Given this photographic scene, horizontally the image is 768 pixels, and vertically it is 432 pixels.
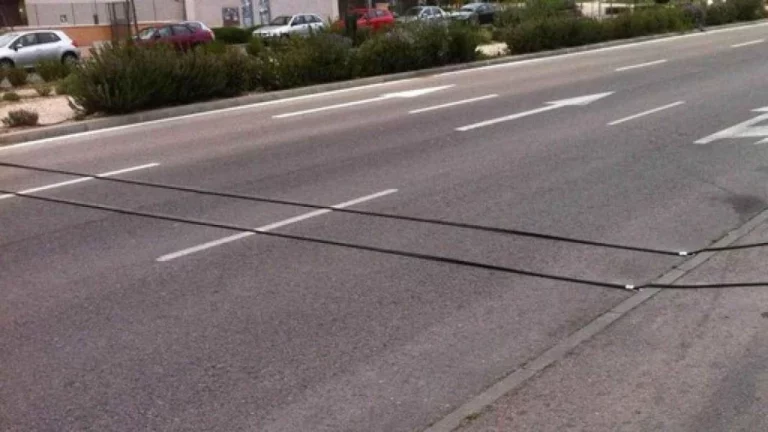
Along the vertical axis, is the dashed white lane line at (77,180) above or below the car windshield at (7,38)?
below

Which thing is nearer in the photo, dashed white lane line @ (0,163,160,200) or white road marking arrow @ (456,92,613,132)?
dashed white lane line @ (0,163,160,200)

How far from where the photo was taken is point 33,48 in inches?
1280

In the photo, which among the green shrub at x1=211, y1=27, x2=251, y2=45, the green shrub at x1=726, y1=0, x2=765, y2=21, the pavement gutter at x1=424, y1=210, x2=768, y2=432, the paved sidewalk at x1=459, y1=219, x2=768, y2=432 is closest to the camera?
the paved sidewalk at x1=459, y1=219, x2=768, y2=432

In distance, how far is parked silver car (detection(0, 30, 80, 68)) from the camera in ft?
104

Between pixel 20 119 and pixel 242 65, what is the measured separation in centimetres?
526

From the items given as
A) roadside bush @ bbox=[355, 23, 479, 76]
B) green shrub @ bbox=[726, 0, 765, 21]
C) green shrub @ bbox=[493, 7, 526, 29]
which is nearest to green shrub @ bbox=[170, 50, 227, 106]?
roadside bush @ bbox=[355, 23, 479, 76]

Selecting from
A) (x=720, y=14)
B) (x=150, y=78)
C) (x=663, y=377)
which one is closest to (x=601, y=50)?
(x=720, y=14)

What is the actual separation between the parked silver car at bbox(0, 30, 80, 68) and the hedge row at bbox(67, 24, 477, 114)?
42.2ft

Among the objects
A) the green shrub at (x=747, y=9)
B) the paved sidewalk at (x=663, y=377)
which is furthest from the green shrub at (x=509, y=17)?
the paved sidewalk at (x=663, y=377)

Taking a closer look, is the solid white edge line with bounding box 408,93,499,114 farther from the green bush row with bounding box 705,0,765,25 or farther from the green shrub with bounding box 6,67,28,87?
the green bush row with bounding box 705,0,765,25

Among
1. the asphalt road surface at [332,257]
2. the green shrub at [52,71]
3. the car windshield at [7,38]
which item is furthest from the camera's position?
the car windshield at [7,38]

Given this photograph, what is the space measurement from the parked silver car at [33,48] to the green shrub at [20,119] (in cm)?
1627

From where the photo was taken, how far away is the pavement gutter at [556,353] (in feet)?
15.2

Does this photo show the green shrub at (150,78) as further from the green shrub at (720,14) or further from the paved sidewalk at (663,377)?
the green shrub at (720,14)
